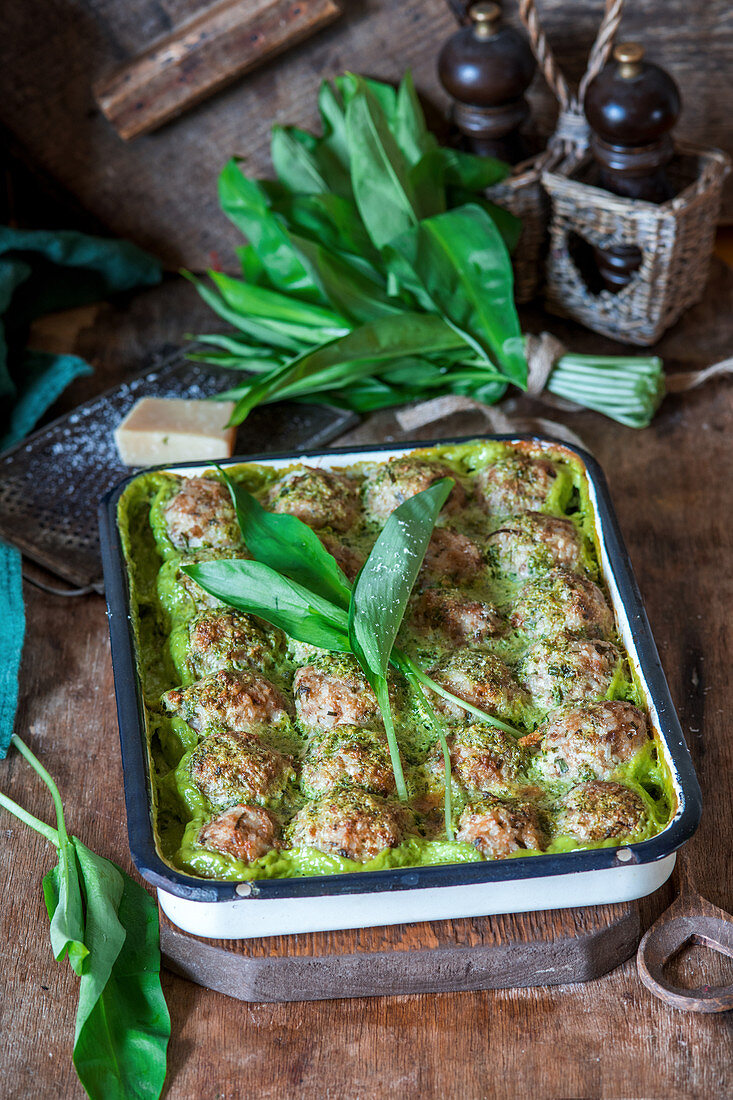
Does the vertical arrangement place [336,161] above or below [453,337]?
above

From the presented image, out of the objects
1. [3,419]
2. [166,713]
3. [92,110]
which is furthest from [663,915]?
[92,110]

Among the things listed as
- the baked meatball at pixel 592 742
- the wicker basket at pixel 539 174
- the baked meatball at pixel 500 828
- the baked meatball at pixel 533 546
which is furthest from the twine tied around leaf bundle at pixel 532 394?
the baked meatball at pixel 500 828

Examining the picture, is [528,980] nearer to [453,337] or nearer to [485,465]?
[485,465]

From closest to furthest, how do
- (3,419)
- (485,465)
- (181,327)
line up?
(485,465), (3,419), (181,327)


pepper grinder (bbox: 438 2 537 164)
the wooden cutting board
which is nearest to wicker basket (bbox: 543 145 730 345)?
pepper grinder (bbox: 438 2 537 164)

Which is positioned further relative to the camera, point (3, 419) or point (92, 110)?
point (92, 110)

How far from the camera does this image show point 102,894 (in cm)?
126

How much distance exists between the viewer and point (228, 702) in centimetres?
129

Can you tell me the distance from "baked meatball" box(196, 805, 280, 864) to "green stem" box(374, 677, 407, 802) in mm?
141

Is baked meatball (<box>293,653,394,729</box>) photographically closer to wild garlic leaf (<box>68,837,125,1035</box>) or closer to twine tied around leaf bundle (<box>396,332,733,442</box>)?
wild garlic leaf (<box>68,837,125,1035</box>)

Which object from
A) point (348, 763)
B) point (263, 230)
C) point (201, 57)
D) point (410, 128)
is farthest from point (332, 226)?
point (348, 763)

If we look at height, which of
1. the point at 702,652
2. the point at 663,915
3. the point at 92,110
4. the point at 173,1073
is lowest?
the point at 702,652

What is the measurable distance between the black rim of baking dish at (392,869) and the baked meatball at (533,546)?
0.06 metres

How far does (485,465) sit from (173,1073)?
0.90 m
